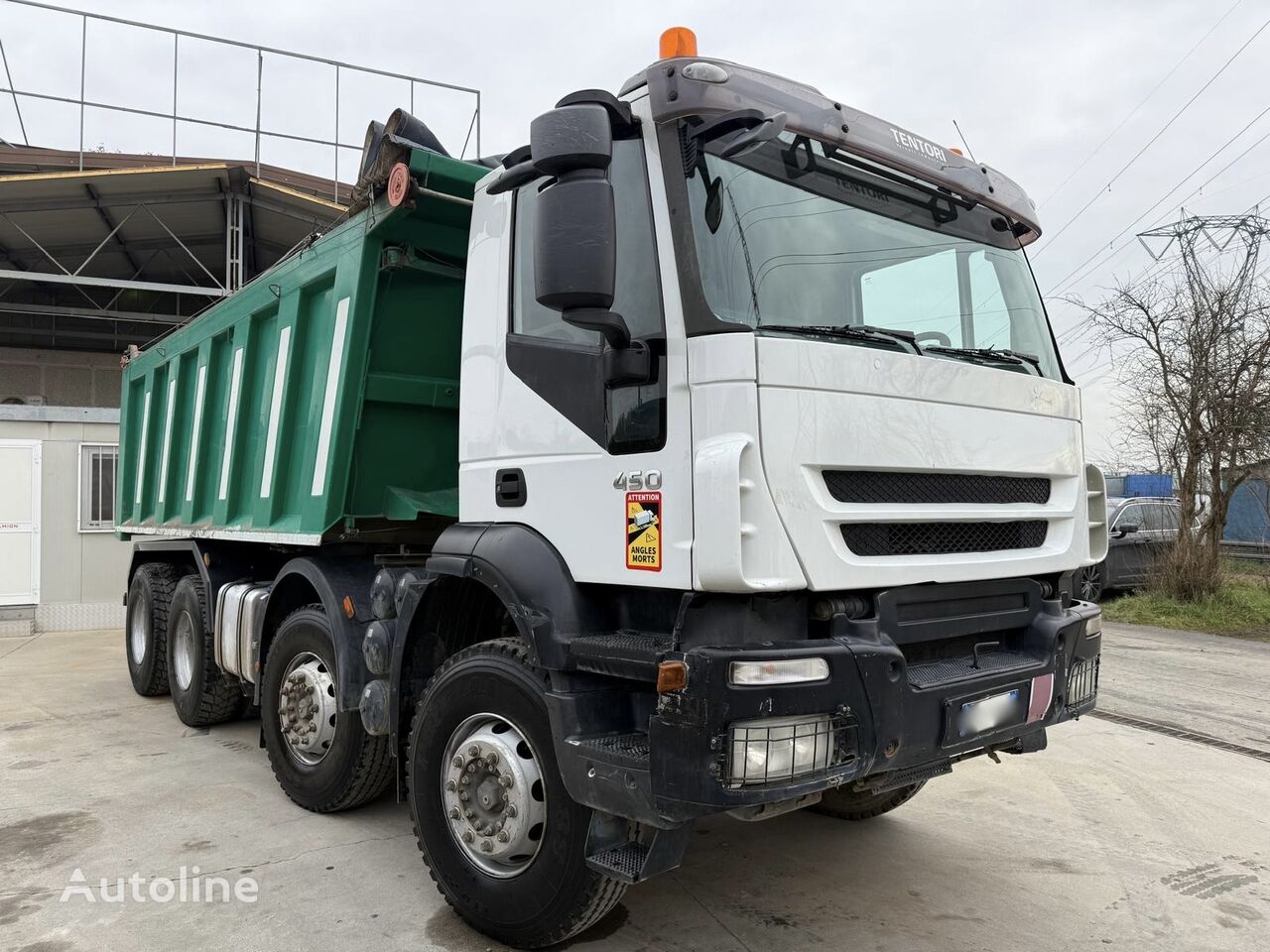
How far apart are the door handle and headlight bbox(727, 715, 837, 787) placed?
1269 mm

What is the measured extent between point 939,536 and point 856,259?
99cm

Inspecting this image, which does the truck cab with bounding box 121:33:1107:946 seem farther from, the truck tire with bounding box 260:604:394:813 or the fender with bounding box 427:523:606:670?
the truck tire with bounding box 260:604:394:813

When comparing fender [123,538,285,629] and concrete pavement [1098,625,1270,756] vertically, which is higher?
fender [123,538,285,629]

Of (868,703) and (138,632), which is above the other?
(868,703)

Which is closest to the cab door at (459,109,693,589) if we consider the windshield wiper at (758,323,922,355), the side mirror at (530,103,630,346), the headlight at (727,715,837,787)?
the side mirror at (530,103,630,346)

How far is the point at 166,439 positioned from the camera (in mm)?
7352

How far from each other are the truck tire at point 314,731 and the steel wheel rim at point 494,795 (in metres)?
1.14

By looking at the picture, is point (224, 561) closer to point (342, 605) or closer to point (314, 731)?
point (314, 731)

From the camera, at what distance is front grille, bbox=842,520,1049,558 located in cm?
290

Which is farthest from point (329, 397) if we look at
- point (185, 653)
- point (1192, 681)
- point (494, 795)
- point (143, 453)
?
point (1192, 681)

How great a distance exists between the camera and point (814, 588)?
2.72 m

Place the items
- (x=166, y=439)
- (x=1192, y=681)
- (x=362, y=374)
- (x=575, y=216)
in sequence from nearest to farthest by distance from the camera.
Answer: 1. (x=575, y=216)
2. (x=362, y=374)
3. (x=166, y=439)
4. (x=1192, y=681)

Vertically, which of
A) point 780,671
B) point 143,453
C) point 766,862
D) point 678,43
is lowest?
point 766,862

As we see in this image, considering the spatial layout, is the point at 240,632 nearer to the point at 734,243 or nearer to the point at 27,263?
the point at 734,243
